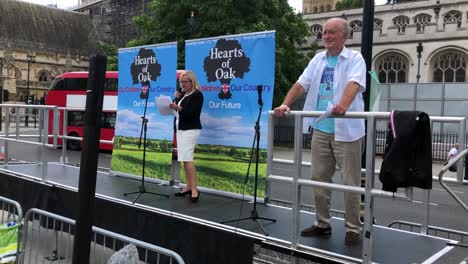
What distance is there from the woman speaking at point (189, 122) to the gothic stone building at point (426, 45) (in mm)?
37098

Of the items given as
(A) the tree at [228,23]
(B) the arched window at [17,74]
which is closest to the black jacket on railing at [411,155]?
(A) the tree at [228,23]

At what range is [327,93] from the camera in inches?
186

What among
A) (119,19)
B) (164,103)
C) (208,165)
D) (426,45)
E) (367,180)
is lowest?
(208,165)

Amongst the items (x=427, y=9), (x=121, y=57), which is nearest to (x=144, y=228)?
(x=121, y=57)

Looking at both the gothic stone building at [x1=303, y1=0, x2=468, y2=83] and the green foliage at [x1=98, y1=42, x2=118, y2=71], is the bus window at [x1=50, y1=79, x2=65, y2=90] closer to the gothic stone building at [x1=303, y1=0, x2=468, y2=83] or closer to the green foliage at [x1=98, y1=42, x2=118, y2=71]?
the green foliage at [x1=98, y1=42, x2=118, y2=71]

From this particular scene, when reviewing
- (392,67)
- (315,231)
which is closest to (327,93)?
(315,231)

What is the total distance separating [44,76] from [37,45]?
16.6ft

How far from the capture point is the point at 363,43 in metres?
7.84

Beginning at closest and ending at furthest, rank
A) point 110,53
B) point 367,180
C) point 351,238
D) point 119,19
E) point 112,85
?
point 367,180 < point 351,238 < point 112,85 < point 110,53 < point 119,19

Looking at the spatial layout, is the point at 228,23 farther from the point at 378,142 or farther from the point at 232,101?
the point at 378,142

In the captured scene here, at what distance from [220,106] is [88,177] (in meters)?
Result: 3.39

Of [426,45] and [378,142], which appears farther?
[426,45]

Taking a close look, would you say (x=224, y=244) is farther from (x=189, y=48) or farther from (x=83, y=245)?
(x=189, y=48)

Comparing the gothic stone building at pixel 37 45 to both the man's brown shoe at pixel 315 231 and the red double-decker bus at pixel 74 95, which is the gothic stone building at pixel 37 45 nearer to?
the red double-decker bus at pixel 74 95
